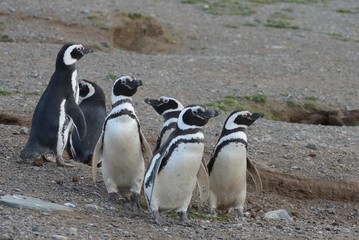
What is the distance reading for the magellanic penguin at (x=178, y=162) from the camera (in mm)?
6535

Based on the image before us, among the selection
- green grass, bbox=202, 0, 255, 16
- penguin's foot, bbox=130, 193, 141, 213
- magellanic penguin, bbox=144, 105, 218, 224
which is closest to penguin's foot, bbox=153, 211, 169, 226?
magellanic penguin, bbox=144, 105, 218, 224

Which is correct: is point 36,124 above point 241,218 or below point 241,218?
above

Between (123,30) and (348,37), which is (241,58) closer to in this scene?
(123,30)

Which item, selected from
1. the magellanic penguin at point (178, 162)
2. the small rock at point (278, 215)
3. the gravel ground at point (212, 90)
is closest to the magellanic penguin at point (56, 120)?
the gravel ground at point (212, 90)

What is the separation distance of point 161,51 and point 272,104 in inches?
126

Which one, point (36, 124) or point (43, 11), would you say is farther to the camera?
point (43, 11)

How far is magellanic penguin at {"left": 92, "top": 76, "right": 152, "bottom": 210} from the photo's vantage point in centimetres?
701

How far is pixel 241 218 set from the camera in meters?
7.24

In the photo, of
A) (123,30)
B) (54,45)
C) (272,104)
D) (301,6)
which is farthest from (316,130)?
(301,6)

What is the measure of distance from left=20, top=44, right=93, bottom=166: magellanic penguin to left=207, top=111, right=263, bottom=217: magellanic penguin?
1.10m

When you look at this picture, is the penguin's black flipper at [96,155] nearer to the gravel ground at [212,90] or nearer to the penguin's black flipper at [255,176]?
the gravel ground at [212,90]

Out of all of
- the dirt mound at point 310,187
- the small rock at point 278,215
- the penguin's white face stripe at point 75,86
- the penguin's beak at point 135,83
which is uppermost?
the penguin's beak at point 135,83

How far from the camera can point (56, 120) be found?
7793 mm

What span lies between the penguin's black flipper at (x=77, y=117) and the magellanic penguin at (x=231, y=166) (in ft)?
3.41
